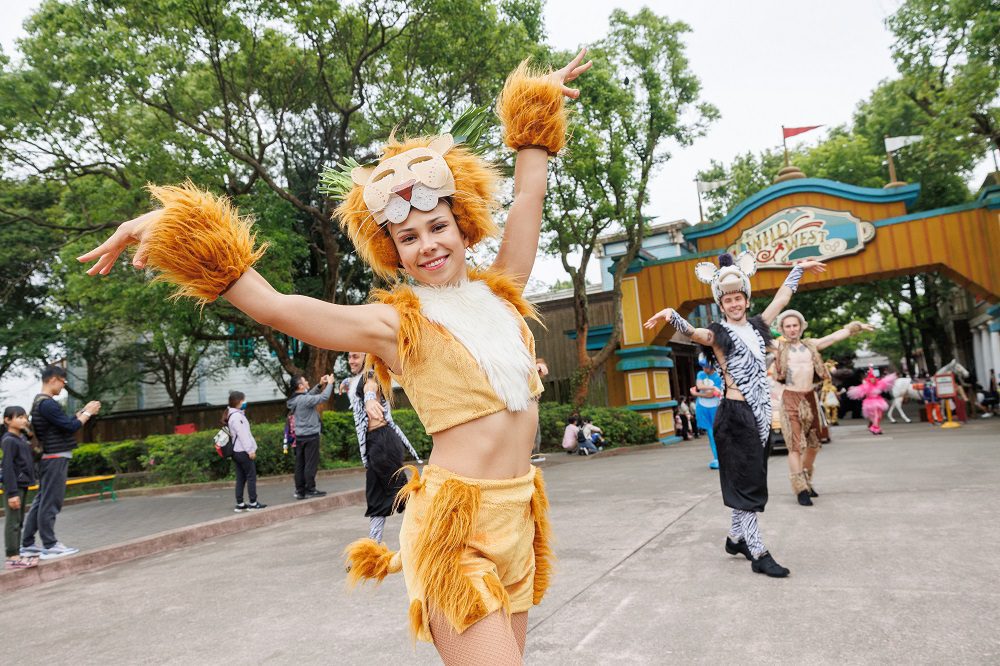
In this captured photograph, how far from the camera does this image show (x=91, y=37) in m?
11.4

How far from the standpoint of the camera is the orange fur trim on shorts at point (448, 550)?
1.73 m

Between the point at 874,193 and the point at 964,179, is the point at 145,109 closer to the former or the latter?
the point at 874,193

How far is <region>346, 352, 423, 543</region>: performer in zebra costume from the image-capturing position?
5809mm

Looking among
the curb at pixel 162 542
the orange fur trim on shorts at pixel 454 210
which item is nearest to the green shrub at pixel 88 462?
the curb at pixel 162 542

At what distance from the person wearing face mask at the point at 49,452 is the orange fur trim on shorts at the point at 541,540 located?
613 centimetres

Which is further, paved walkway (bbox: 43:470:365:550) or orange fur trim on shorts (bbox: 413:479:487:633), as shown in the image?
paved walkway (bbox: 43:470:365:550)

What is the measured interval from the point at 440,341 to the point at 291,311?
1.33 feet

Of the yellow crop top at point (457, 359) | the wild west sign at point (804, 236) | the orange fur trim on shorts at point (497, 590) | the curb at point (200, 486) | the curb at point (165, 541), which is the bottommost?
the curb at point (165, 541)

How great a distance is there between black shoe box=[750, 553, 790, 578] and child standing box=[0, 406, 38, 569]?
6.39 m

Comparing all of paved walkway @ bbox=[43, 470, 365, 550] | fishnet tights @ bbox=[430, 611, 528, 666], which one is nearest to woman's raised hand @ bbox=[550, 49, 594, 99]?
fishnet tights @ bbox=[430, 611, 528, 666]

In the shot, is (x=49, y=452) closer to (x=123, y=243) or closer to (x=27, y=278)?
(x=123, y=243)

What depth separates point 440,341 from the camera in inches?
76.2

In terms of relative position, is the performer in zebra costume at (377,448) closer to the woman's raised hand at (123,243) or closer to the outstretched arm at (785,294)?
the outstretched arm at (785,294)

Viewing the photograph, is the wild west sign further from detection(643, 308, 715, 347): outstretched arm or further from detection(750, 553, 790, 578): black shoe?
detection(750, 553, 790, 578): black shoe
